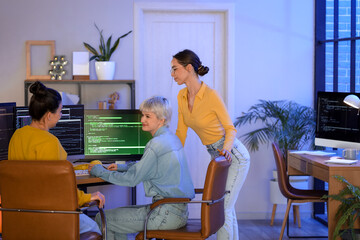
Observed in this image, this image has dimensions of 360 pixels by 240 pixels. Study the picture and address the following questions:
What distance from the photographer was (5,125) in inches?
155

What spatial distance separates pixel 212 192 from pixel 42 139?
1.03 m

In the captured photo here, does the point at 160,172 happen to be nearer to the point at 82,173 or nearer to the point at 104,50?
the point at 82,173

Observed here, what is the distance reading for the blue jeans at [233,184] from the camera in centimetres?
359

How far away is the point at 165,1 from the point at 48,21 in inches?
50.2

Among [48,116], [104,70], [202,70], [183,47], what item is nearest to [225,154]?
[202,70]

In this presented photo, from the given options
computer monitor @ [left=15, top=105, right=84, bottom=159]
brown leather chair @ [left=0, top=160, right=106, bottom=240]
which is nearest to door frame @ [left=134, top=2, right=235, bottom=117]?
computer monitor @ [left=15, top=105, right=84, bottom=159]

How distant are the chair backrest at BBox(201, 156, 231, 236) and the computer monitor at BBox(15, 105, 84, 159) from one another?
1.57 m

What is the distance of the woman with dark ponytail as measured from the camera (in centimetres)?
286

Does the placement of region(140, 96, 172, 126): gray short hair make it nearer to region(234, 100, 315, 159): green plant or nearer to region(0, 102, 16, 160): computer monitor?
region(0, 102, 16, 160): computer monitor

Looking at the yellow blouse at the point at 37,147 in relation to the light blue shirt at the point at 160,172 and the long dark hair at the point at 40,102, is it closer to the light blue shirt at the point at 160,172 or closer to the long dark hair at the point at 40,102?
the long dark hair at the point at 40,102

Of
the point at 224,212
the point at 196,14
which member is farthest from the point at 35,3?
the point at 224,212

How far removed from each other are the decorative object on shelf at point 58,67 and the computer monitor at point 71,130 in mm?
1265

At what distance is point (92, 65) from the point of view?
5500mm

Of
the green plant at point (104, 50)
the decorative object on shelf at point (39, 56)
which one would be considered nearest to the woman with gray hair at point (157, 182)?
the green plant at point (104, 50)
